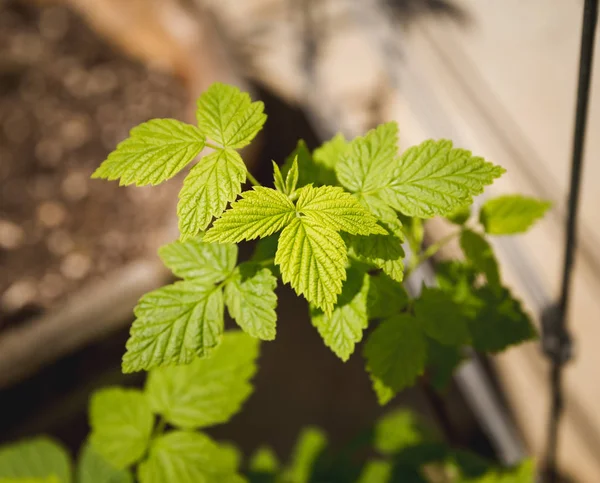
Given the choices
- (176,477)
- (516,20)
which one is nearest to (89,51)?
(516,20)

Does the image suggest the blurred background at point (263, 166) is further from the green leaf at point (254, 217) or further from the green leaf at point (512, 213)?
the green leaf at point (254, 217)

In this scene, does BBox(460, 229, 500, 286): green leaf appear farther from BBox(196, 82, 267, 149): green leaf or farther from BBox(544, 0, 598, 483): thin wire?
BBox(196, 82, 267, 149): green leaf

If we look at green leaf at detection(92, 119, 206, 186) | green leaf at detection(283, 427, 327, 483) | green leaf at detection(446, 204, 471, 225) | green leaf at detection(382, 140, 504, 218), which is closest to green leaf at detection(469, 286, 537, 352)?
green leaf at detection(446, 204, 471, 225)

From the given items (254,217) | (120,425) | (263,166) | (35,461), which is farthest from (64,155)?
(254,217)

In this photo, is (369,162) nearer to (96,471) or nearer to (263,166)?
(96,471)

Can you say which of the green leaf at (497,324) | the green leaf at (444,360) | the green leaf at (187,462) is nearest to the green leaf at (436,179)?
the green leaf at (497,324)

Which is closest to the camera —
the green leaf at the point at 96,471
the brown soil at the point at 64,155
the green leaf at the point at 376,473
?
the green leaf at the point at 96,471
